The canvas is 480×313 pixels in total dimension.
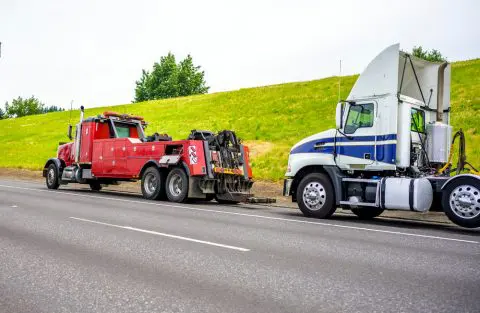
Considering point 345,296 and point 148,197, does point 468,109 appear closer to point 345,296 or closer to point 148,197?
point 148,197

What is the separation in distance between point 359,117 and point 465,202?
315cm

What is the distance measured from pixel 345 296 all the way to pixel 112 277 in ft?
8.55

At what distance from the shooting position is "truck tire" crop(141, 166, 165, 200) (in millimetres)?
15375

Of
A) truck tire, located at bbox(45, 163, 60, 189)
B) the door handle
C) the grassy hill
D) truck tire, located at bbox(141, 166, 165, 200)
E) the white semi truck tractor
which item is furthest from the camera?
the grassy hill

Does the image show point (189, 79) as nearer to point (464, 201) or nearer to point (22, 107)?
point (22, 107)

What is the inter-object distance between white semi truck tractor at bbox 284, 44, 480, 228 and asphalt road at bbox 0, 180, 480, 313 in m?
1.05

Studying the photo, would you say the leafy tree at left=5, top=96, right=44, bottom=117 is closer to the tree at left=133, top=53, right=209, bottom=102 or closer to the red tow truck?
the tree at left=133, top=53, right=209, bottom=102

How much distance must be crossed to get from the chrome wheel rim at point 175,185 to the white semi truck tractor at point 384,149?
4.20 m

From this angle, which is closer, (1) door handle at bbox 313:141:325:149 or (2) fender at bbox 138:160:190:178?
(1) door handle at bbox 313:141:325:149

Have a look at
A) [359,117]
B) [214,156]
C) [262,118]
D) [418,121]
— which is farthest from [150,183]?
[262,118]

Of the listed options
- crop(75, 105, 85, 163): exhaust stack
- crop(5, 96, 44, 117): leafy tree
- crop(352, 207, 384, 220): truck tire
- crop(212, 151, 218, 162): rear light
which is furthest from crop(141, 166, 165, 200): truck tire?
crop(5, 96, 44, 117): leafy tree

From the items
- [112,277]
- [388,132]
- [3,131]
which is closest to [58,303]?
[112,277]

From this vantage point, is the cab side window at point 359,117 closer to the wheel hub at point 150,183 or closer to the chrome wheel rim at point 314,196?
the chrome wheel rim at point 314,196

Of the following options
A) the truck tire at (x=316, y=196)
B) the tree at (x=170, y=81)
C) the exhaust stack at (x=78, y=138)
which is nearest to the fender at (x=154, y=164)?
the exhaust stack at (x=78, y=138)
